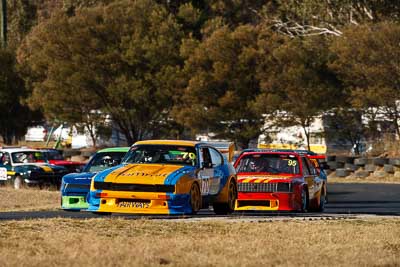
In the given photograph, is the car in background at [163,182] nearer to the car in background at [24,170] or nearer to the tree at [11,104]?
the car in background at [24,170]

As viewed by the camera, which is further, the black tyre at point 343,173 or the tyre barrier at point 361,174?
the black tyre at point 343,173

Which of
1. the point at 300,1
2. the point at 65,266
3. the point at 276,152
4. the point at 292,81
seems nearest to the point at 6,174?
the point at 276,152

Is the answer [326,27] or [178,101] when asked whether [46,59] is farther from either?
[326,27]

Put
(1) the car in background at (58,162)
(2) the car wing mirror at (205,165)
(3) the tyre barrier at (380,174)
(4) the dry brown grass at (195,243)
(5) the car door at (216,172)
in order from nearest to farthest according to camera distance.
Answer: (4) the dry brown grass at (195,243) → (2) the car wing mirror at (205,165) → (5) the car door at (216,172) → (1) the car in background at (58,162) → (3) the tyre barrier at (380,174)

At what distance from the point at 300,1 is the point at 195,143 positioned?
130 feet

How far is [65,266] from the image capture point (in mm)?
11078

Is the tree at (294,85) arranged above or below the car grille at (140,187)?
above

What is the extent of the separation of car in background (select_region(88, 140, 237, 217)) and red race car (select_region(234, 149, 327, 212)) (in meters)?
1.25

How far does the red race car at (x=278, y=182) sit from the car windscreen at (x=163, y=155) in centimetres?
225

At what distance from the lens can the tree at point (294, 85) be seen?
4272 centimetres

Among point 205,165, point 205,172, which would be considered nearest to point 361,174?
point 205,165

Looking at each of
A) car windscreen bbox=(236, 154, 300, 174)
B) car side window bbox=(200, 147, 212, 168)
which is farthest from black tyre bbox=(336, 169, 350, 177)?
car side window bbox=(200, 147, 212, 168)

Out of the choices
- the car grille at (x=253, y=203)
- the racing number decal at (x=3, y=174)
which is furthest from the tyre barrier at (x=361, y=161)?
the car grille at (x=253, y=203)

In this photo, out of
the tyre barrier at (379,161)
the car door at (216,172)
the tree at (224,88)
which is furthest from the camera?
the tree at (224,88)
